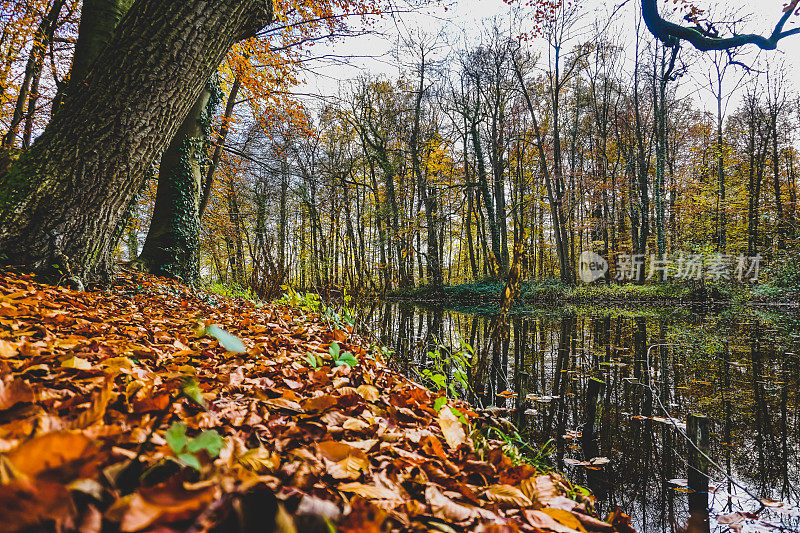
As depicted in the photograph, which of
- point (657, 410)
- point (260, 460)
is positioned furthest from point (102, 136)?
point (657, 410)

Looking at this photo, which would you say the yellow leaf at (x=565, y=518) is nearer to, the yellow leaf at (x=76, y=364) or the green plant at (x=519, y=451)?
the green plant at (x=519, y=451)

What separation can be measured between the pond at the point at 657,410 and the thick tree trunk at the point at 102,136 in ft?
9.59

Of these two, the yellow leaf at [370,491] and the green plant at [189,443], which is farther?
the yellow leaf at [370,491]

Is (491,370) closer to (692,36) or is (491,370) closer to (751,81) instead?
(692,36)

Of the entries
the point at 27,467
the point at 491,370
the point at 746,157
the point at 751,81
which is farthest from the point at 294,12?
the point at 746,157

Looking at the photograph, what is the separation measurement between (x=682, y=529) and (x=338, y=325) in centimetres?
284

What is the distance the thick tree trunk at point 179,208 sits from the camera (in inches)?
215

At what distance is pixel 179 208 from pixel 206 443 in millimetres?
6126

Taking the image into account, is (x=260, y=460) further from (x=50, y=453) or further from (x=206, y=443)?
(x=50, y=453)

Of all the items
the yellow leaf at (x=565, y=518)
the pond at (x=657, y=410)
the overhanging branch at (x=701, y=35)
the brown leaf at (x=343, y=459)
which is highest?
the overhanging branch at (x=701, y=35)

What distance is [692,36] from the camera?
3826mm

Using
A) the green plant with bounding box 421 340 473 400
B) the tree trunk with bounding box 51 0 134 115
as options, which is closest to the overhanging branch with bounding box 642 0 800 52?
the green plant with bounding box 421 340 473 400

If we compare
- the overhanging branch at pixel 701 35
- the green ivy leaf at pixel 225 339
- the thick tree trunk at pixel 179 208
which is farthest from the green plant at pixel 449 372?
the thick tree trunk at pixel 179 208

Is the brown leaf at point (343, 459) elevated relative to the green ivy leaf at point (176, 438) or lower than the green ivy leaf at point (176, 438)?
lower
